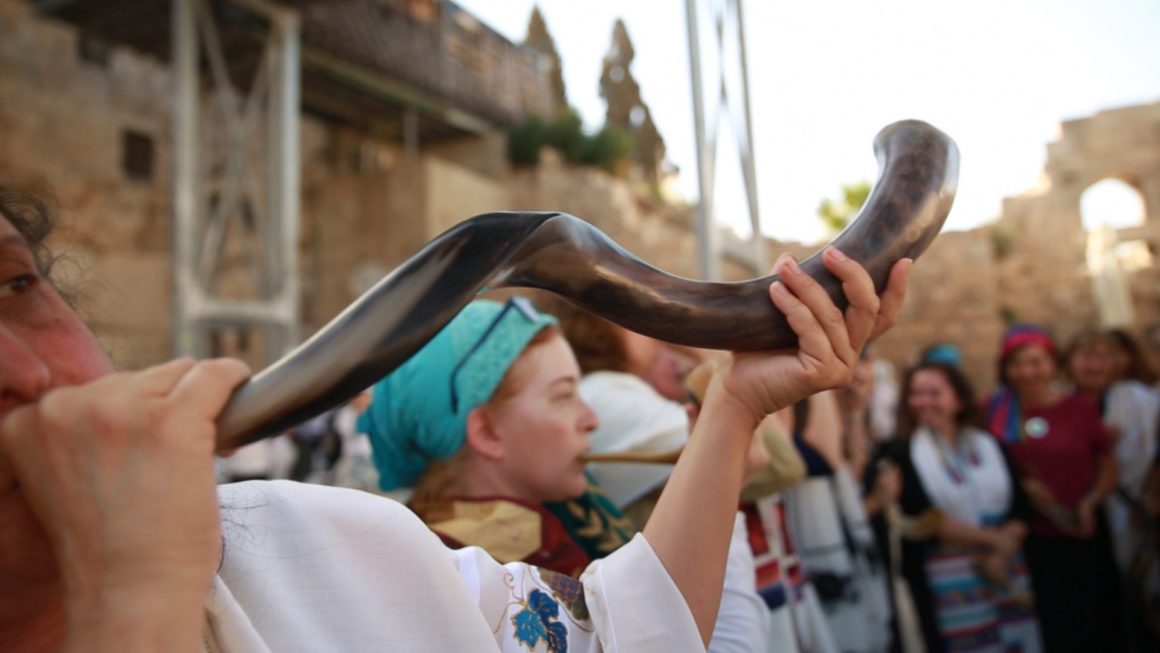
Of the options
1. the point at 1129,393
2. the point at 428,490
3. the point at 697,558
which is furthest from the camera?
the point at 1129,393

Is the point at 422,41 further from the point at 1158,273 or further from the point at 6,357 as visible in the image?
the point at 1158,273

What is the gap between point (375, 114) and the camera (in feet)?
37.4

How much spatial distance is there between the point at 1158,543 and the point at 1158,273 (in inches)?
638

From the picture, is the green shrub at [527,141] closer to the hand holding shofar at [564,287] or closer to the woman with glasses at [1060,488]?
the woman with glasses at [1060,488]

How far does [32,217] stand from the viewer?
917 mm

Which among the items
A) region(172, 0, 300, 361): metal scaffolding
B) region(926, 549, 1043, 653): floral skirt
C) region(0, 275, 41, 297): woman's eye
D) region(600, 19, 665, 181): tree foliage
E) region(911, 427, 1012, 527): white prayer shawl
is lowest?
region(926, 549, 1043, 653): floral skirt

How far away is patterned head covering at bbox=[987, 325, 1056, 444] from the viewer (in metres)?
3.78

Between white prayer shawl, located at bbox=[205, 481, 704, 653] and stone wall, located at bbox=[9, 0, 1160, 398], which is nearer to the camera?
white prayer shawl, located at bbox=[205, 481, 704, 653]

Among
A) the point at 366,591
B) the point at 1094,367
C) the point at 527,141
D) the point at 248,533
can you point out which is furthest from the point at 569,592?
the point at 527,141

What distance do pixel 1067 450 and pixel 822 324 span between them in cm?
350

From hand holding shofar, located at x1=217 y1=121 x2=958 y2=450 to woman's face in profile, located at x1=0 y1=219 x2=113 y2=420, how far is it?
0.67ft

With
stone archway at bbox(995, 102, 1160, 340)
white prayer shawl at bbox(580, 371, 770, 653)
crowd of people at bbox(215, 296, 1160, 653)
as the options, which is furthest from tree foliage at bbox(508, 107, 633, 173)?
white prayer shawl at bbox(580, 371, 770, 653)

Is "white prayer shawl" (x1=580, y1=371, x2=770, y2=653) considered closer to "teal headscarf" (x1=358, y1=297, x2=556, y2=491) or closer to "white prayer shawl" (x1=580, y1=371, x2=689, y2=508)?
"white prayer shawl" (x1=580, y1=371, x2=689, y2=508)

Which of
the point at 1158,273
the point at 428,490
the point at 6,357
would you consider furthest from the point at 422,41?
the point at 1158,273
